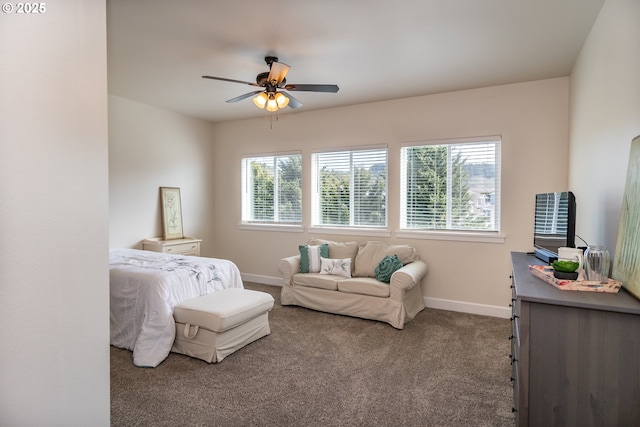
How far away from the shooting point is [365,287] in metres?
4.01

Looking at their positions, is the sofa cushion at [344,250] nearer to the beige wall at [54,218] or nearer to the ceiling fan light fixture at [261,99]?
the ceiling fan light fixture at [261,99]

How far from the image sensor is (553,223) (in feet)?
8.54

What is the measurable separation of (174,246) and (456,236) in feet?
12.9

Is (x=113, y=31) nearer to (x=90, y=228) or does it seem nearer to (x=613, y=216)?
(x=90, y=228)

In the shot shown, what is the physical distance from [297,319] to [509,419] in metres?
2.39

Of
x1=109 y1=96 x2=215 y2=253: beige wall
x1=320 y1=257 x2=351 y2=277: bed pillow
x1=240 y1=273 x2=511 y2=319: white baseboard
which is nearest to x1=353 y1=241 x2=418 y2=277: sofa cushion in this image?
x1=320 y1=257 x2=351 y2=277: bed pillow

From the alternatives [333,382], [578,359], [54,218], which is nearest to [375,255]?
[333,382]

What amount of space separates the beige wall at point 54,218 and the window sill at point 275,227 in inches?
170

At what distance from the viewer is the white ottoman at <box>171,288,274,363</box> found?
298 centimetres

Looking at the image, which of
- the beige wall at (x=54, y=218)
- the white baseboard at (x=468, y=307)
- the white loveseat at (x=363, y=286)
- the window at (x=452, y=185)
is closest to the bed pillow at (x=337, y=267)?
the white loveseat at (x=363, y=286)

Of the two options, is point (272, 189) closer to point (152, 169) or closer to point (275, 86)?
point (152, 169)

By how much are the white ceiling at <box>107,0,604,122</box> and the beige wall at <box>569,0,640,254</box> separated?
10.2 inches

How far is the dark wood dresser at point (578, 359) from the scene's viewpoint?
4.57 feet

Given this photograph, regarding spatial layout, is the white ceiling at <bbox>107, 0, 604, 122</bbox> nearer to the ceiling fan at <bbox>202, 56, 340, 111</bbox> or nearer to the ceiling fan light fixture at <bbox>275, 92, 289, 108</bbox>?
the ceiling fan at <bbox>202, 56, 340, 111</bbox>
